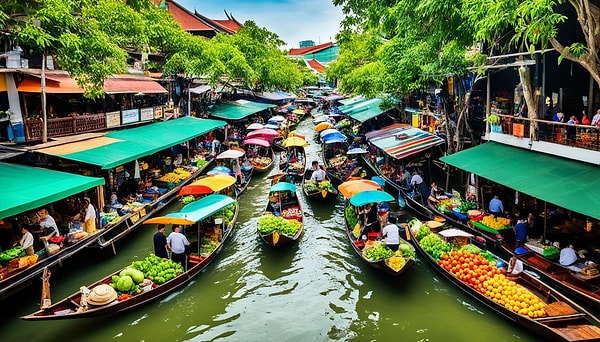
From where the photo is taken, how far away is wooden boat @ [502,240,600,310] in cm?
913

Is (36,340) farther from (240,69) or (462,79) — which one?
(240,69)

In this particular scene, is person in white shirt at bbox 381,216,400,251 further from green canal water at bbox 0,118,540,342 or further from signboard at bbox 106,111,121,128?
signboard at bbox 106,111,121,128

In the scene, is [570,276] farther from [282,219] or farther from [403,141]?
[403,141]

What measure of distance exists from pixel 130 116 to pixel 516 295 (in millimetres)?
17706

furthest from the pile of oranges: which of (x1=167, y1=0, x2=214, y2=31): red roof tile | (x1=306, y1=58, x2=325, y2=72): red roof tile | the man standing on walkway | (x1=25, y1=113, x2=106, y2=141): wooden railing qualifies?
(x1=306, y1=58, x2=325, y2=72): red roof tile

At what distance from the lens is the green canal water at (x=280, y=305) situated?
9.37 m

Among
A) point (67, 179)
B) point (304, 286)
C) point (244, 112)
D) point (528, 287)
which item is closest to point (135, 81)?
point (67, 179)

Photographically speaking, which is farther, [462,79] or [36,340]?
[462,79]

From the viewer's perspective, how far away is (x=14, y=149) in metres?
13.3

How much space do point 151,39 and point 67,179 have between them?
38.3ft

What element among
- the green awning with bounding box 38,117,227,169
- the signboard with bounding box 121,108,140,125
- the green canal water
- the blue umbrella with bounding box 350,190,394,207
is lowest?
the green canal water

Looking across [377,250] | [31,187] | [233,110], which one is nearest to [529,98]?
[377,250]

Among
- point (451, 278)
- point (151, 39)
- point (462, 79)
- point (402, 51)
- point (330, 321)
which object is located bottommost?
point (330, 321)

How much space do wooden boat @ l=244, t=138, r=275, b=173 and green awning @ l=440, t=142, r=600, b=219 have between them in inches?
484
